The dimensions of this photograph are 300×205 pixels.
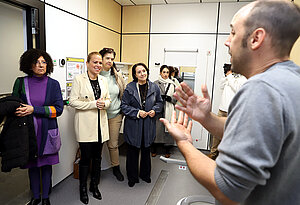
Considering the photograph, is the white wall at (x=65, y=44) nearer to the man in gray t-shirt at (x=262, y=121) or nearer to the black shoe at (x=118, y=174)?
the black shoe at (x=118, y=174)

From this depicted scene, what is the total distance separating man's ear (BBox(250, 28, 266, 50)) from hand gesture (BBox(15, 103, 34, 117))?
1.94 m

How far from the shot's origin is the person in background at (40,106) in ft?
6.67

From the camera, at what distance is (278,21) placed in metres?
0.62

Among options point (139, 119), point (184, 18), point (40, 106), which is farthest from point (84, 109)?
point (184, 18)

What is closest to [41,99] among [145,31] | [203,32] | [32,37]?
[32,37]

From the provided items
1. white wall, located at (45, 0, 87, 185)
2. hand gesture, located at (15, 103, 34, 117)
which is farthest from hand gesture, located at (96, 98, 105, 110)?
hand gesture, located at (15, 103, 34, 117)

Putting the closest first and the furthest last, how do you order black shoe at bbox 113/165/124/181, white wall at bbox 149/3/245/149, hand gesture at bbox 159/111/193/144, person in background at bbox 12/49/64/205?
hand gesture at bbox 159/111/193/144, person in background at bbox 12/49/64/205, black shoe at bbox 113/165/124/181, white wall at bbox 149/3/245/149

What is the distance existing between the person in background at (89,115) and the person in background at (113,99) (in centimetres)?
30

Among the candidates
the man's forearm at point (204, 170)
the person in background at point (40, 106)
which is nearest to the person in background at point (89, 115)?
the person in background at point (40, 106)

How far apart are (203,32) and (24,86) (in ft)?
10.4

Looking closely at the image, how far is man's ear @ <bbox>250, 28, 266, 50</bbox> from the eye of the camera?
63cm

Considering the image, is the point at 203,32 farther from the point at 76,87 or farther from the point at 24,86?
the point at 24,86

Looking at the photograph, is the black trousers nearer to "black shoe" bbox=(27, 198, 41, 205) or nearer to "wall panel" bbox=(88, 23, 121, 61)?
"black shoe" bbox=(27, 198, 41, 205)

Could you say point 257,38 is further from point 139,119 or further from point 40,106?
Answer: point 139,119
